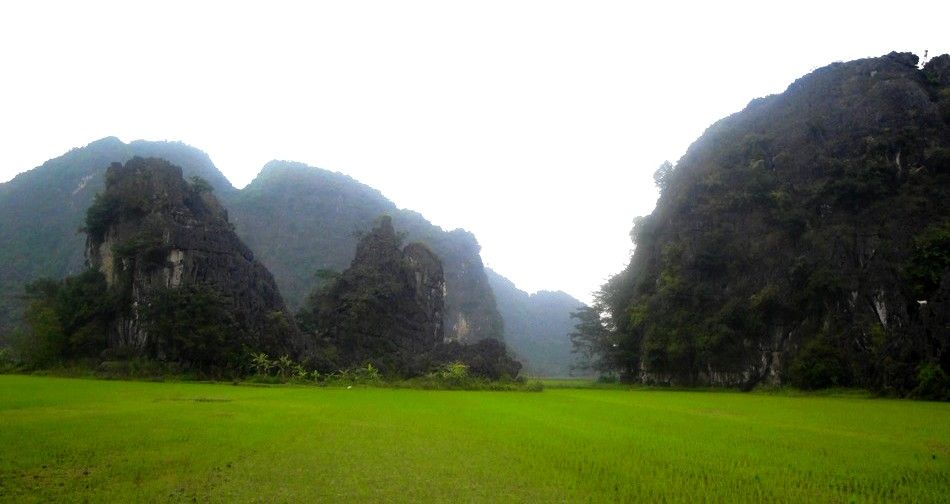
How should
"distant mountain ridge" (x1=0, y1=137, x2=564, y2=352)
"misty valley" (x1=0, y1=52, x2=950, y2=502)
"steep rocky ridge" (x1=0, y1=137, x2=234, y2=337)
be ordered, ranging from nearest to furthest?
1. "misty valley" (x1=0, y1=52, x2=950, y2=502)
2. "steep rocky ridge" (x1=0, y1=137, x2=234, y2=337)
3. "distant mountain ridge" (x1=0, y1=137, x2=564, y2=352)

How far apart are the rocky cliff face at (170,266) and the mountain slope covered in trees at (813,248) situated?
2188 centimetres

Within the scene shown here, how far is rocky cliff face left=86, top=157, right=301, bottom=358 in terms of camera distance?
28.7 meters

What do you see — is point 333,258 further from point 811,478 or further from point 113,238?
point 811,478

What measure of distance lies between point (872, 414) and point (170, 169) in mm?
34107

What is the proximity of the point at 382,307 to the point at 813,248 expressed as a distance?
26191 millimetres

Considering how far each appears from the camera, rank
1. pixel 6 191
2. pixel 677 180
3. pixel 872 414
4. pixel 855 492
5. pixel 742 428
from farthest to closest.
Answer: pixel 6 191, pixel 677 180, pixel 872 414, pixel 742 428, pixel 855 492

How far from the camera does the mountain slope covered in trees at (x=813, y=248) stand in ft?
79.5

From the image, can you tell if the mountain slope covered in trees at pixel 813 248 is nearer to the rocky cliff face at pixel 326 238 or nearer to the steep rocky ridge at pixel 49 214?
the rocky cliff face at pixel 326 238

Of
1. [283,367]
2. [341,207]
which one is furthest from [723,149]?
[341,207]

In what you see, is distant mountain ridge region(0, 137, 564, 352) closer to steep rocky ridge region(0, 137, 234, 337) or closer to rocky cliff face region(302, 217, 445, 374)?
steep rocky ridge region(0, 137, 234, 337)

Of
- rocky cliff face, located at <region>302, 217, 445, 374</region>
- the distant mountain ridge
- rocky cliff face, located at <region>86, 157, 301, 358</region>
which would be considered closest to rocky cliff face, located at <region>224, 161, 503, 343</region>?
the distant mountain ridge

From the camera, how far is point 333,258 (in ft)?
273

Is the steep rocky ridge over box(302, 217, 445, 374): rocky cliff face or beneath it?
over

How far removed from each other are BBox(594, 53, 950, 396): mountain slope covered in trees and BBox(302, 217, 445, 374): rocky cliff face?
14.3 meters
